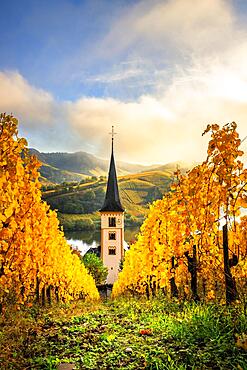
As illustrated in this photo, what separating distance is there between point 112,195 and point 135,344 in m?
55.3

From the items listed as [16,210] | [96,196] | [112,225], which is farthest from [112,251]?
[16,210]

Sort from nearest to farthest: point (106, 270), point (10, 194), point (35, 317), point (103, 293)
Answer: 1. point (10, 194)
2. point (35, 317)
3. point (103, 293)
4. point (106, 270)

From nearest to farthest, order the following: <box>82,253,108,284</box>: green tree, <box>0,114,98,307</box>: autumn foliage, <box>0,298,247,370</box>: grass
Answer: <box>0,298,247,370</box>: grass
<box>0,114,98,307</box>: autumn foliage
<box>82,253,108,284</box>: green tree

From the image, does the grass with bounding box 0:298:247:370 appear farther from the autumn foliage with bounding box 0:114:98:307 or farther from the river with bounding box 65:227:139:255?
the river with bounding box 65:227:139:255

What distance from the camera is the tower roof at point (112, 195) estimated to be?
5734cm

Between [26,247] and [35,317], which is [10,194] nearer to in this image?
[26,247]

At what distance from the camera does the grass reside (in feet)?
12.7

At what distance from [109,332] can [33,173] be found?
9.08 ft

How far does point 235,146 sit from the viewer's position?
5.23 metres

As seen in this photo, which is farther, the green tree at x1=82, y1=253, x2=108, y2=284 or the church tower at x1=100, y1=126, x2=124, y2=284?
the church tower at x1=100, y1=126, x2=124, y2=284

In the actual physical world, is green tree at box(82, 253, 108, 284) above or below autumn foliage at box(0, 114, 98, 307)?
below

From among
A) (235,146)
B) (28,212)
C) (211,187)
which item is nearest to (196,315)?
(211,187)

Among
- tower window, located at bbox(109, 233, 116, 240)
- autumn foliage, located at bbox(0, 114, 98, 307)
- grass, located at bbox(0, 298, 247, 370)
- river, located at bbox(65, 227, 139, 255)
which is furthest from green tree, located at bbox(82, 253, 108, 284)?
grass, located at bbox(0, 298, 247, 370)

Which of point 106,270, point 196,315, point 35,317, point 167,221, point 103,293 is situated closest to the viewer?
point 196,315
